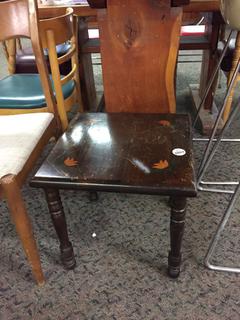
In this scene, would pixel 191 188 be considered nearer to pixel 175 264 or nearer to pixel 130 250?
pixel 175 264

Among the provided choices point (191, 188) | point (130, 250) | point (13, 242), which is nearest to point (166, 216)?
point (130, 250)

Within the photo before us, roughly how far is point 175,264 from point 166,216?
11.9 inches

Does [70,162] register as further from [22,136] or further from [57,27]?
[57,27]

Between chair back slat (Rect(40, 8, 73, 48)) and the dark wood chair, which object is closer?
the dark wood chair

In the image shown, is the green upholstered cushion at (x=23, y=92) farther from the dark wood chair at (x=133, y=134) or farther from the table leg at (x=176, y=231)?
the table leg at (x=176, y=231)

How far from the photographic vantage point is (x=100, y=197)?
4.50 ft

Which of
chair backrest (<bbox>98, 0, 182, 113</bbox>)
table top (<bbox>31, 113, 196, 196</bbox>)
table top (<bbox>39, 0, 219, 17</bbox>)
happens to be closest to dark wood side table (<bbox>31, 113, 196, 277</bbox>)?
table top (<bbox>31, 113, 196, 196</bbox>)

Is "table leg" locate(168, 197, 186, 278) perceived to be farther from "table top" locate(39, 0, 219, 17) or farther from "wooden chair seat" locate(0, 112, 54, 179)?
"table top" locate(39, 0, 219, 17)

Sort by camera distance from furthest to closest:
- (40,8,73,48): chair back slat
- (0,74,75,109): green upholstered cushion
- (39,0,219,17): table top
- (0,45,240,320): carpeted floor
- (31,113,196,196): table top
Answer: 1. (39,0,219,17): table top
2. (0,74,75,109): green upholstered cushion
3. (40,8,73,48): chair back slat
4. (0,45,240,320): carpeted floor
5. (31,113,196,196): table top

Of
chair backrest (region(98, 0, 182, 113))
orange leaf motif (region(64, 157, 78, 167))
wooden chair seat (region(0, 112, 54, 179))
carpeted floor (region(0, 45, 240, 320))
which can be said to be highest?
chair backrest (region(98, 0, 182, 113))

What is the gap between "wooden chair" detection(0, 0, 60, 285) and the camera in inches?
32.7

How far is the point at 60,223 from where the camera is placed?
0.93 metres

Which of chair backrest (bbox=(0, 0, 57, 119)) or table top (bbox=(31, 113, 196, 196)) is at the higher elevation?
chair backrest (bbox=(0, 0, 57, 119))

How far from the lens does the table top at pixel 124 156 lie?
78 centimetres
